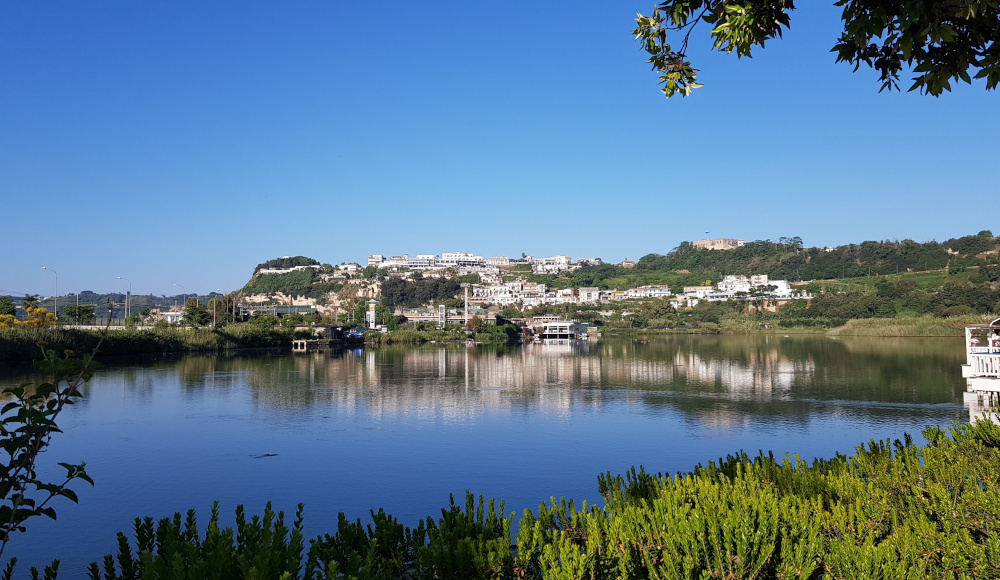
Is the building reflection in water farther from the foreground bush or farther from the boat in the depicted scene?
the foreground bush

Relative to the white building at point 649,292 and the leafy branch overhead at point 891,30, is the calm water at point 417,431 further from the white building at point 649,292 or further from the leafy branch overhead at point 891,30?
the white building at point 649,292

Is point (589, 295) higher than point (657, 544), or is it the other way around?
point (589, 295)

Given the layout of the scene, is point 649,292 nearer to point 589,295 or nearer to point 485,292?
point 589,295

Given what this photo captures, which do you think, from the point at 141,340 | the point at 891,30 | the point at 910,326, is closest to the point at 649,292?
the point at 910,326

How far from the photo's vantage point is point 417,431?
18.8m

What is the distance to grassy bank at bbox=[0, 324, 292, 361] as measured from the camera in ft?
125

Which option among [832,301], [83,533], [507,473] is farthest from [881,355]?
[832,301]

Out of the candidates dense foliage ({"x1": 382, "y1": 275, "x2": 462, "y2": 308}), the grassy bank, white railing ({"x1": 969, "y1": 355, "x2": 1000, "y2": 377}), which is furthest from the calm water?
dense foliage ({"x1": 382, "y1": 275, "x2": 462, "y2": 308})

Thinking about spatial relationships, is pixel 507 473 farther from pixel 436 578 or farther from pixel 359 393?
pixel 359 393

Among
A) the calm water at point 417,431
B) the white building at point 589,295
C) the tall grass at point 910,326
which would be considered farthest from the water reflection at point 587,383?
the white building at point 589,295

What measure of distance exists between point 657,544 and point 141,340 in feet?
173

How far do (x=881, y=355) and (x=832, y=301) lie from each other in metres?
59.9

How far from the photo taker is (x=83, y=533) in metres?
10.3

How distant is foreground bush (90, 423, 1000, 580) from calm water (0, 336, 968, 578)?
5095 millimetres
